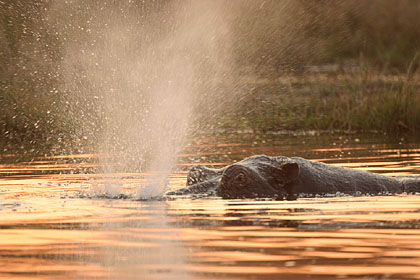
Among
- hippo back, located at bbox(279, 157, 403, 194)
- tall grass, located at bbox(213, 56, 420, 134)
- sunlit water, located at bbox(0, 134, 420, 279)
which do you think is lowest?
sunlit water, located at bbox(0, 134, 420, 279)

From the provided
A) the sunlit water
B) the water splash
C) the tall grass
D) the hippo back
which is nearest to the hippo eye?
the sunlit water

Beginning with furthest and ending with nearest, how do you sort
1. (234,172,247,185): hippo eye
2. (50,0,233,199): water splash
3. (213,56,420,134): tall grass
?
(213,56,420,134): tall grass → (50,0,233,199): water splash → (234,172,247,185): hippo eye

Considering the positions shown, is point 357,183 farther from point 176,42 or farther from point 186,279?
point 176,42

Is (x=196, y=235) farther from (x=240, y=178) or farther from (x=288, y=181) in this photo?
(x=288, y=181)

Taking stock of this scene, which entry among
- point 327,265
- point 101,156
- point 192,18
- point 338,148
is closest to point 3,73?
point 192,18

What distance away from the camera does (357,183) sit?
31.8 feet

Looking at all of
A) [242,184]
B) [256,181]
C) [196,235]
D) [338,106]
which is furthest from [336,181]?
[338,106]

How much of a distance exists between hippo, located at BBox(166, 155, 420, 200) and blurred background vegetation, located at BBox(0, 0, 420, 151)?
24.7 feet

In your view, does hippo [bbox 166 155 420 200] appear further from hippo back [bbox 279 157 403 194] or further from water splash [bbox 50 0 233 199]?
water splash [bbox 50 0 233 199]

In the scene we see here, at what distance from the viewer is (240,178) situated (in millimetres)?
9352

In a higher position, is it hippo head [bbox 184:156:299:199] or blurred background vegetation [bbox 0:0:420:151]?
blurred background vegetation [bbox 0:0:420:151]

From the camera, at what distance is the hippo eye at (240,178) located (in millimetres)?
9344

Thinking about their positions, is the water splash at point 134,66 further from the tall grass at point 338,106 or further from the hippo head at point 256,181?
the hippo head at point 256,181

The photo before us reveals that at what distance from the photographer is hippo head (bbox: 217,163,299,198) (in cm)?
934
